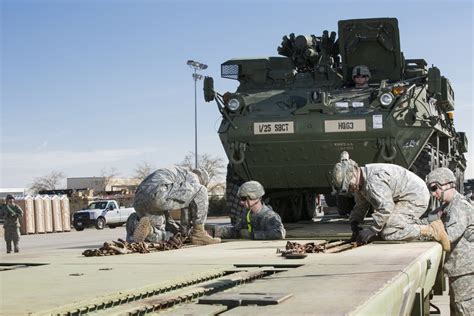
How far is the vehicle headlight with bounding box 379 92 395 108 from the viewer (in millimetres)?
11430

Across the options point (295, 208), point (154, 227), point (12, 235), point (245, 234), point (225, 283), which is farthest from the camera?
point (12, 235)

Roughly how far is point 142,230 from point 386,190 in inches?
98.5

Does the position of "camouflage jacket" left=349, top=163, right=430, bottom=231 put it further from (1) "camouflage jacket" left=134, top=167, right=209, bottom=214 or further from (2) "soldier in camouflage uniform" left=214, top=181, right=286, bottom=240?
(1) "camouflage jacket" left=134, top=167, right=209, bottom=214

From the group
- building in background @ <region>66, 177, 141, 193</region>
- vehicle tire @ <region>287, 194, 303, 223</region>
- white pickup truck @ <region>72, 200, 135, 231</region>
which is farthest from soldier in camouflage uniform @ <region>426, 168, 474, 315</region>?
building in background @ <region>66, 177, 141, 193</region>

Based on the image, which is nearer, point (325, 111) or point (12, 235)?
point (325, 111)

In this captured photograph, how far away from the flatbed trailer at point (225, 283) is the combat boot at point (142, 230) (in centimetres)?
162

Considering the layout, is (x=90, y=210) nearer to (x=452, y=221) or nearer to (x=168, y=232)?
(x=168, y=232)

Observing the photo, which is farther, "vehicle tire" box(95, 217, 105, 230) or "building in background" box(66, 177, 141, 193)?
"building in background" box(66, 177, 141, 193)

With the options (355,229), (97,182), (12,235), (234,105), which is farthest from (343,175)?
(97,182)

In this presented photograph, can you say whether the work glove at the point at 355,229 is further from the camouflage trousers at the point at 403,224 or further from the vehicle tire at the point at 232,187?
the vehicle tire at the point at 232,187

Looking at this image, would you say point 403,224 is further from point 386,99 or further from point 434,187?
point 386,99

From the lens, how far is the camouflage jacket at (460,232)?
5.95m

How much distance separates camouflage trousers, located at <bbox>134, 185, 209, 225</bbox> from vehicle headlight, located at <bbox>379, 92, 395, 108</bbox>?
3.52 m

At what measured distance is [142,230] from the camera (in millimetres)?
8328
